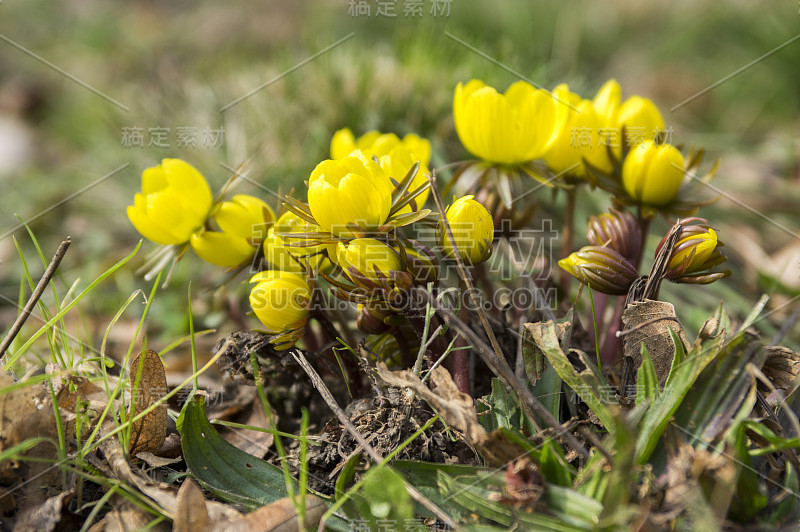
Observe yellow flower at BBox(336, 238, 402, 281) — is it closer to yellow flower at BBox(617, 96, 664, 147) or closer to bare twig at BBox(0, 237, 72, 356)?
bare twig at BBox(0, 237, 72, 356)

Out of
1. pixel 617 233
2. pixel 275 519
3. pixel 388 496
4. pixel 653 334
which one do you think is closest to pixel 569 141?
pixel 617 233

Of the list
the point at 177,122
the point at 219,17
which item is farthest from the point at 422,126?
the point at 219,17

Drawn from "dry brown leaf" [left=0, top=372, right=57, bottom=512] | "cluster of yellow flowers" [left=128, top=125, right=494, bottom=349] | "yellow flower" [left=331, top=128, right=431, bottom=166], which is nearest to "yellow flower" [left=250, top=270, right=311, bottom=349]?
"cluster of yellow flowers" [left=128, top=125, right=494, bottom=349]

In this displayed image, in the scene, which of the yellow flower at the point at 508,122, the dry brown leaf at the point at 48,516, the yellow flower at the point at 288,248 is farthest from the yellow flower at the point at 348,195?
the dry brown leaf at the point at 48,516

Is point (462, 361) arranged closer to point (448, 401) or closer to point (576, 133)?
point (448, 401)

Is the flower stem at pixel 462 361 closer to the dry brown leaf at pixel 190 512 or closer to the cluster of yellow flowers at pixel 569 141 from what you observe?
the cluster of yellow flowers at pixel 569 141
